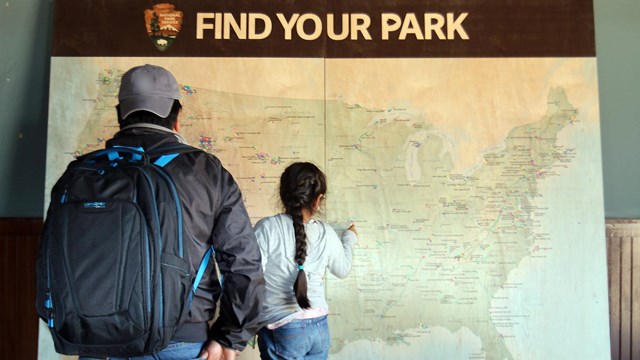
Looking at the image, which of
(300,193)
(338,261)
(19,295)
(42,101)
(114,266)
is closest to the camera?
(114,266)

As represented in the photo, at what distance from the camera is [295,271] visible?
2.11 metres

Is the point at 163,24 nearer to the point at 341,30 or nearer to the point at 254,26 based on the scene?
the point at 254,26

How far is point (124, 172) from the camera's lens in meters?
1.25

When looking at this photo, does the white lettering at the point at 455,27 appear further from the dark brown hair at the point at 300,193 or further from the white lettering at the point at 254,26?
the dark brown hair at the point at 300,193

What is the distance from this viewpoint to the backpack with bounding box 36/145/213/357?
1.17m

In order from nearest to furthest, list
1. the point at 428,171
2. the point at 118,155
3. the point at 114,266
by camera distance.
Result: the point at 114,266 → the point at 118,155 → the point at 428,171

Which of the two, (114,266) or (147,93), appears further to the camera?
(147,93)

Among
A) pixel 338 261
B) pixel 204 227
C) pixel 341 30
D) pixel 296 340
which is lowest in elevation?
pixel 296 340

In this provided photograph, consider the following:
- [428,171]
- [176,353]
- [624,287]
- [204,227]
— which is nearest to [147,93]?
[204,227]

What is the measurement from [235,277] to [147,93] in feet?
1.61

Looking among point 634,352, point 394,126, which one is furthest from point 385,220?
point 634,352

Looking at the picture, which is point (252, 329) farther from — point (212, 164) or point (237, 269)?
point (212, 164)

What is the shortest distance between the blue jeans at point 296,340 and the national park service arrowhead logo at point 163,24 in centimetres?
173

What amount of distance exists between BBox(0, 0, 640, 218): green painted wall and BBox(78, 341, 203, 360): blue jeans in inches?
90.8
